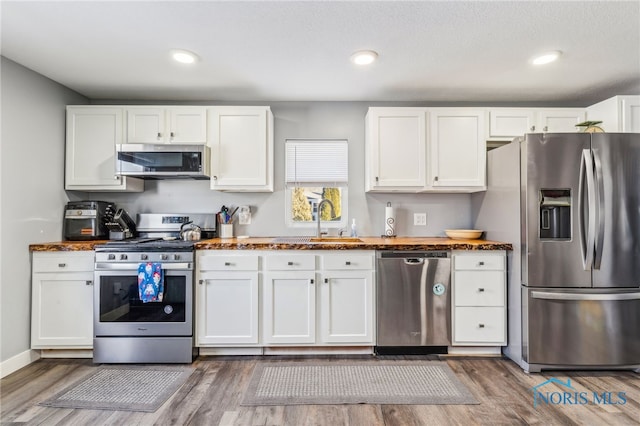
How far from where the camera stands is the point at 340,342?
8.29 feet

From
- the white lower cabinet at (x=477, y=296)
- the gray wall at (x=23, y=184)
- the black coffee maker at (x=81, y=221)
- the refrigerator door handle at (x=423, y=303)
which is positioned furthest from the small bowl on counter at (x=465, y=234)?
the gray wall at (x=23, y=184)

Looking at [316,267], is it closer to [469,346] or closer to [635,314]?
[469,346]

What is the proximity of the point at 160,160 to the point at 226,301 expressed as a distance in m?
1.37

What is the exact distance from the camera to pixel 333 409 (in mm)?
1875

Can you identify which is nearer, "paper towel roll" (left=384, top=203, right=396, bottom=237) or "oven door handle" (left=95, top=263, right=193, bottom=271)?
"oven door handle" (left=95, top=263, right=193, bottom=271)

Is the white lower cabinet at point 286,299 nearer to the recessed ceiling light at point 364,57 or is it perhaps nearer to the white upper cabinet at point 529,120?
the recessed ceiling light at point 364,57

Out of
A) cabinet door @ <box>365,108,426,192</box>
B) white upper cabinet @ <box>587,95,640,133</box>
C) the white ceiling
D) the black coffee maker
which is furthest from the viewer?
cabinet door @ <box>365,108,426,192</box>

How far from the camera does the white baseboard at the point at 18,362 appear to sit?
7.36 feet

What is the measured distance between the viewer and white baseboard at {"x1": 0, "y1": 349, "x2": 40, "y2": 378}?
224 centimetres

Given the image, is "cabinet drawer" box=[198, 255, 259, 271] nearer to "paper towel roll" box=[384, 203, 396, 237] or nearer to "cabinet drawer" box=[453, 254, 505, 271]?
"paper towel roll" box=[384, 203, 396, 237]

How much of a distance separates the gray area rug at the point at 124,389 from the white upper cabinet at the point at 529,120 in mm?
3349

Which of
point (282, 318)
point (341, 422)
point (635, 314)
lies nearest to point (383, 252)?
point (282, 318)

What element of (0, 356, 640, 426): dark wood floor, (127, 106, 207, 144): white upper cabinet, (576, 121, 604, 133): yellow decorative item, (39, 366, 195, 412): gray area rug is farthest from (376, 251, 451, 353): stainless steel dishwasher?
(127, 106, 207, 144): white upper cabinet

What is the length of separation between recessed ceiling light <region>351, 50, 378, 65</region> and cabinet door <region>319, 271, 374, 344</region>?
164 centimetres
